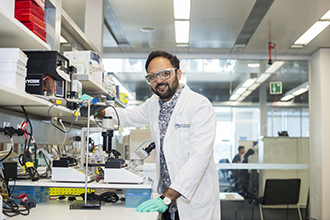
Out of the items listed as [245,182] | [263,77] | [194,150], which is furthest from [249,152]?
[194,150]

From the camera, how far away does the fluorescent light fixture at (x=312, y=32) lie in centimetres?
407

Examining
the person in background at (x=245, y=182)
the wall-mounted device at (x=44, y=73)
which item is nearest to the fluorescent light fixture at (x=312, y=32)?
the person in background at (x=245, y=182)

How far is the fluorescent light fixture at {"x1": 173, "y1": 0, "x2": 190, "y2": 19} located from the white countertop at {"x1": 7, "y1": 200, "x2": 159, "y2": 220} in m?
2.53

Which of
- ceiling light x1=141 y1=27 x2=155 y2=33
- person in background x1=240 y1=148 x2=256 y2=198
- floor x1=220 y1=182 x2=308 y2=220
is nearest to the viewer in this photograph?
ceiling light x1=141 y1=27 x2=155 y2=33

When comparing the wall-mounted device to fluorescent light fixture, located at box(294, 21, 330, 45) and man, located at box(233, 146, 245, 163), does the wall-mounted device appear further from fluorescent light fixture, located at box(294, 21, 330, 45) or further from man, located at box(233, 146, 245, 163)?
man, located at box(233, 146, 245, 163)

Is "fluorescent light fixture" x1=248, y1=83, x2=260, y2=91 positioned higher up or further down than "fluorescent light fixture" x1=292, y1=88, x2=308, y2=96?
higher up

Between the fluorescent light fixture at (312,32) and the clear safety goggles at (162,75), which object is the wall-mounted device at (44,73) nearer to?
the clear safety goggles at (162,75)

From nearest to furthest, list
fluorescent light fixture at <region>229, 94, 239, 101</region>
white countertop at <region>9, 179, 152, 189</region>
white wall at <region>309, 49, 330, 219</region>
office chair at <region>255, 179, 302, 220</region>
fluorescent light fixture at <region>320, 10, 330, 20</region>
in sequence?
white countertop at <region>9, 179, 152, 189</region> → fluorescent light fixture at <region>320, 10, 330, 20</region> → office chair at <region>255, 179, 302, 220</region> → white wall at <region>309, 49, 330, 219</region> → fluorescent light fixture at <region>229, 94, 239, 101</region>

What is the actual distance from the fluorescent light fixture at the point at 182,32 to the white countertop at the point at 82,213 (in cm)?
298

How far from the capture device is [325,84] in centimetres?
496

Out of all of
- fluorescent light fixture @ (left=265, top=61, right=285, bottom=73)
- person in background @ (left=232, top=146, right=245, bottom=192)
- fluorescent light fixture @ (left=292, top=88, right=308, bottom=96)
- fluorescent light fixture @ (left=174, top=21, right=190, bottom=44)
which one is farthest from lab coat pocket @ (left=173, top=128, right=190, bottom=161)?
fluorescent light fixture @ (left=292, top=88, right=308, bottom=96)

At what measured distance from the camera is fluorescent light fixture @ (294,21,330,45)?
160 inches

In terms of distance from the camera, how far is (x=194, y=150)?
179 centimetres

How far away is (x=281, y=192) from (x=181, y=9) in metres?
2.71
